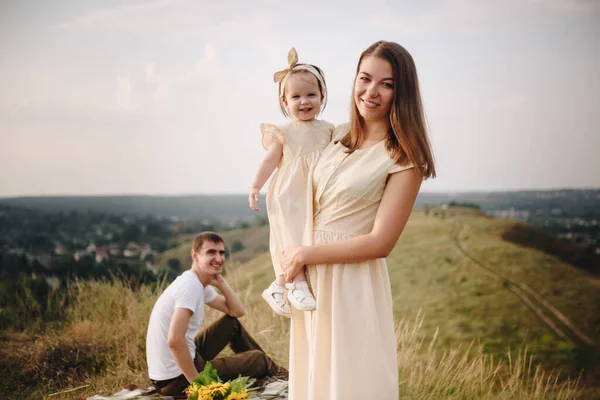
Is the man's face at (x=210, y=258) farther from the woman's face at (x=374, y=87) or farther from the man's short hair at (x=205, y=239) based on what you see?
the woman's face at (x=374, y=87)

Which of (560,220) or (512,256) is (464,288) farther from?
(560,220)

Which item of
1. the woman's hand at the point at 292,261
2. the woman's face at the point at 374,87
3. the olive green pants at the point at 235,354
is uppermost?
the woman's face at the point at 374,87

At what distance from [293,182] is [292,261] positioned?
37 centimetres

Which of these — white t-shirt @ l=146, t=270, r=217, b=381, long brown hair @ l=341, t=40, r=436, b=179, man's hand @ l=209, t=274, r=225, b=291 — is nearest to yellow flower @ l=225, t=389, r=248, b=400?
white t-shirt @ l=146, t=270, r=217, b=381

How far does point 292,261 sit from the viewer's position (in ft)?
6.64

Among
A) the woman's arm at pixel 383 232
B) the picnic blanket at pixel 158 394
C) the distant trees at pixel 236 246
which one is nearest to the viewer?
the woman's arm at pixel 383 232

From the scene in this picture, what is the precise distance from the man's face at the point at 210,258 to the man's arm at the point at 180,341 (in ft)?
1.13

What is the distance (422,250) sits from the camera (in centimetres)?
877

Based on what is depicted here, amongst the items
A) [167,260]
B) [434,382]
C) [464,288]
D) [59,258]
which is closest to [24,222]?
[59,258]

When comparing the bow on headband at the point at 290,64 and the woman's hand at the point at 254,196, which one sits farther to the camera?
the bow on headband at the point at 290,64

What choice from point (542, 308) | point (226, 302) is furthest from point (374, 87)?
point (542, 308)

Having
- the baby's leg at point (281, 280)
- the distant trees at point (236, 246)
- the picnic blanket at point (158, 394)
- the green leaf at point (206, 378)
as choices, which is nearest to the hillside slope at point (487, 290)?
the distant trees at point (236, 246)

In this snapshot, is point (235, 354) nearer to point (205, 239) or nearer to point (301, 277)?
point (205, 239)

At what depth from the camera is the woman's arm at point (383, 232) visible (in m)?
1.96
